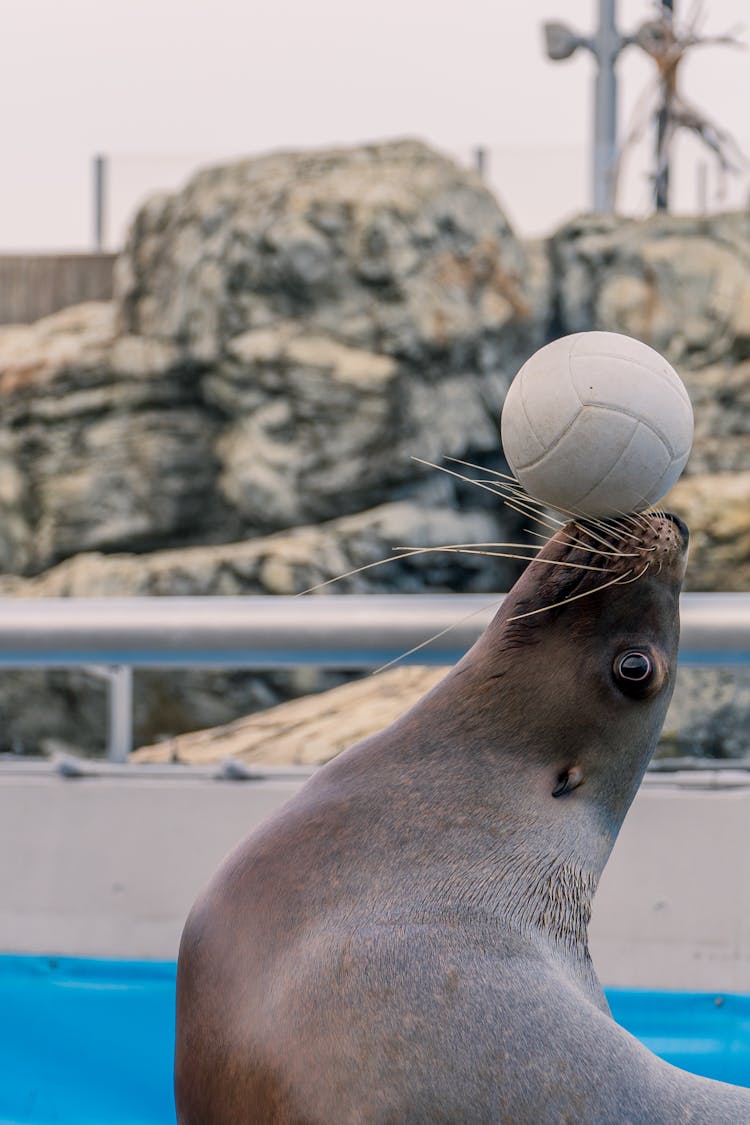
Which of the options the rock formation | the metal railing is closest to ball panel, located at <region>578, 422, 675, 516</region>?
the metal railing

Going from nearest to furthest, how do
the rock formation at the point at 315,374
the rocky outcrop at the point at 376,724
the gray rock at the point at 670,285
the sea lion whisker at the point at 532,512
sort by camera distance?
the sea lion whisker at the point at 532,512, the rocky outcrop at the point at 376,724, the rock formation at the point at 315,374, the gray rock at the point at 670,285

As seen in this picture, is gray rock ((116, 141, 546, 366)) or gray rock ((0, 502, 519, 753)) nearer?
gray rock ((0, 502, 519, 753))

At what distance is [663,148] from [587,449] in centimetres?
1464

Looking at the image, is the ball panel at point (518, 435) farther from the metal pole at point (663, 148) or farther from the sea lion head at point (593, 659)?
the metal pole at point (663, 148)

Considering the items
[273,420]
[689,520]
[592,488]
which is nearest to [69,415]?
[273,420]

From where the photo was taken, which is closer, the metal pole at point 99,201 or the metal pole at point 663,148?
the metal pole at point 663,148

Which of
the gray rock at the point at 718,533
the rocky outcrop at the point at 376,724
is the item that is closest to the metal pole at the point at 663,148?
the gray rock at the point at 718,533

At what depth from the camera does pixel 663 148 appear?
15.3 metres

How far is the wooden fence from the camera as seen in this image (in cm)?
1638

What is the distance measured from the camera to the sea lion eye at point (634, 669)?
5.86ft

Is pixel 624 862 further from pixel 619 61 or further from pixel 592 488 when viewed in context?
pixel 619 61

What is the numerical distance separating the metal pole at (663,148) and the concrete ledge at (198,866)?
1302cm

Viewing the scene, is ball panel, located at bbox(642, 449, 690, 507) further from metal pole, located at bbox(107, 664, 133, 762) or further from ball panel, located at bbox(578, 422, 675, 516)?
Result: metal pole, located at bbox(107, 664, 133, 762)

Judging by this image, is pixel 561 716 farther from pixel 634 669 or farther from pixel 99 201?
→ pixel 99 201
